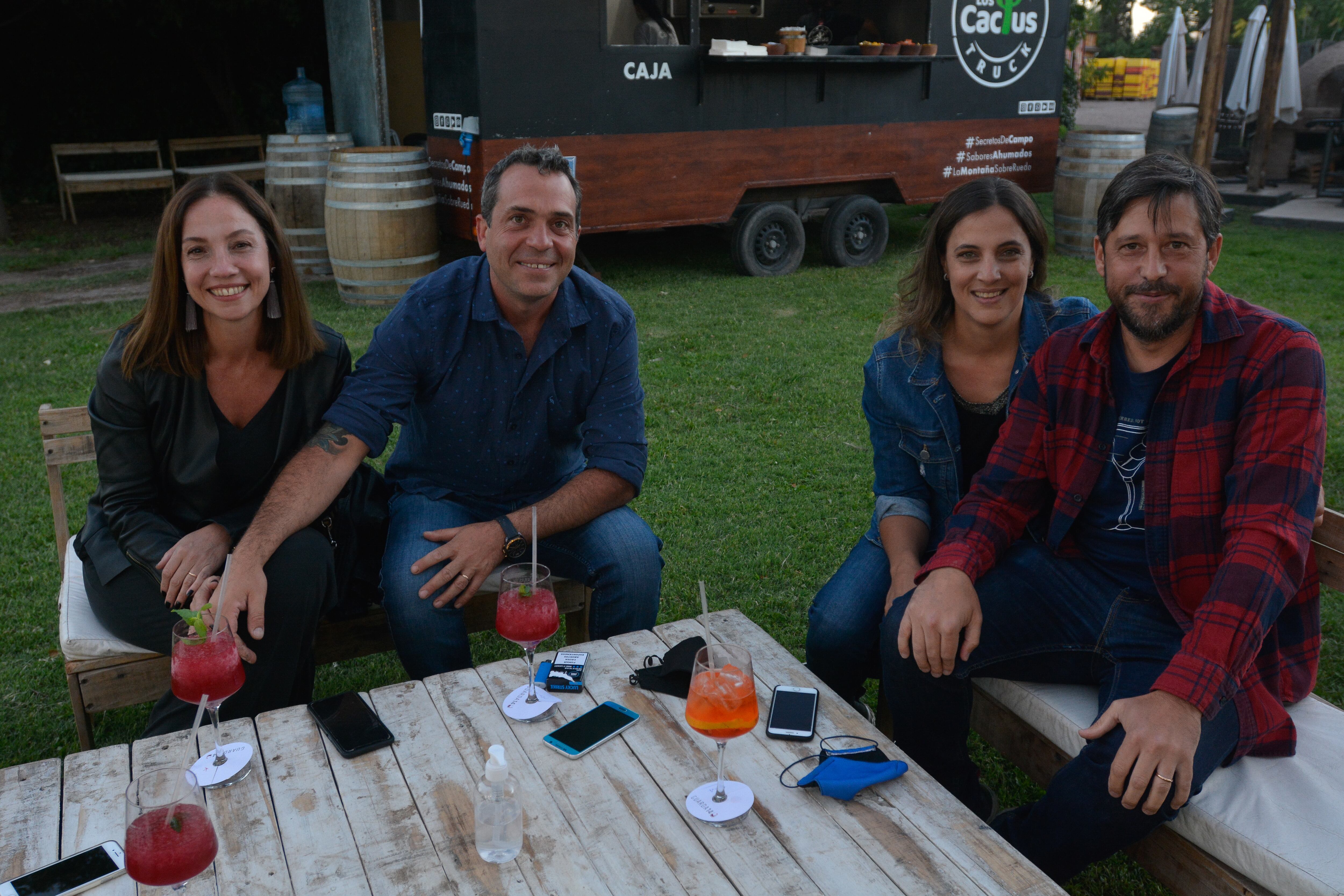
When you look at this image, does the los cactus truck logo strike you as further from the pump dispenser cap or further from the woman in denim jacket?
the pump dispenser cap

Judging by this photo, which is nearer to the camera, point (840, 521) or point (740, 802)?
point (740, 802)

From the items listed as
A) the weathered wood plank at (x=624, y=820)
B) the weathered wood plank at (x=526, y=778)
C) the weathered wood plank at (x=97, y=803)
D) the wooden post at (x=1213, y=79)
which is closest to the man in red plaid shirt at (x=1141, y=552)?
the weathered wood plank at (x=624, y=820)

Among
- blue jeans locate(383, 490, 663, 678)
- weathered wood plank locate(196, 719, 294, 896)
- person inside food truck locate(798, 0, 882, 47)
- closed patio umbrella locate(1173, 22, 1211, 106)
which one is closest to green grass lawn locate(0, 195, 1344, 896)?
blue jeans locate(383, 490, 663, 678)

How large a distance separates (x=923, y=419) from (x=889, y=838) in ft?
4.02

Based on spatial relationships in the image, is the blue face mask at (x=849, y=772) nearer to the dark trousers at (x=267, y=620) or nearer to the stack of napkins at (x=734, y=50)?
the dark trousers at (x=267, y=620)

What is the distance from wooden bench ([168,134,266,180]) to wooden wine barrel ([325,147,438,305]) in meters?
3.56

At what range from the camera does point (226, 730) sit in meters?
1.91

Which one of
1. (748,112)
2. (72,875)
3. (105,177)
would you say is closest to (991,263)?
(72,875)

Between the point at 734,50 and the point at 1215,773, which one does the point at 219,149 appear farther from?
the point at 1215,773

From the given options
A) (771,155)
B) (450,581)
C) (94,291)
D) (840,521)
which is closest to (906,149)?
(771,155)

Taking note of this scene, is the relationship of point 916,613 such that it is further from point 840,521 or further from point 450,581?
point 840,521

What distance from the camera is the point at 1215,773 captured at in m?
1.89

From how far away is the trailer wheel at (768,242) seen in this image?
8.14 metres

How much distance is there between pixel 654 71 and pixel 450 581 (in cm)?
562
